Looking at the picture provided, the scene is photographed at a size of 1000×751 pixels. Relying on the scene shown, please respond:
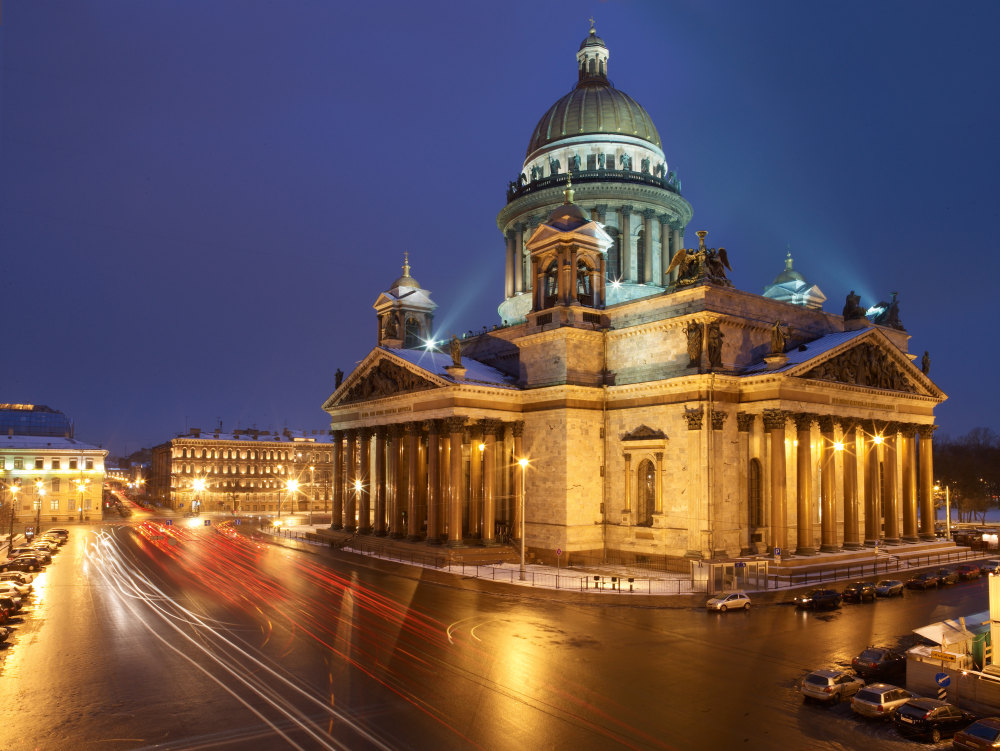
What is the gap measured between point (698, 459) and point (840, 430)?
11062 mm

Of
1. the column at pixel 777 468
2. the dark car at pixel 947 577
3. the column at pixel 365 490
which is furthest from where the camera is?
the column at pixel 365 490

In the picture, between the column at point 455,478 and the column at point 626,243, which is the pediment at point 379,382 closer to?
the column at point 455,478

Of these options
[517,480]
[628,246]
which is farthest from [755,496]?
[628,246]

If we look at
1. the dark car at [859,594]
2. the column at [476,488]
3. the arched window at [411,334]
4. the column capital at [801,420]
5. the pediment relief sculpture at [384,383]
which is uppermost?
the arched window at [411,334]

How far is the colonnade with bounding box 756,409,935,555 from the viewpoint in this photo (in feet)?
158

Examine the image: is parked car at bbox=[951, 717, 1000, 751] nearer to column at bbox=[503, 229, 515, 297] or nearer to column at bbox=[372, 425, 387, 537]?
column at bbox=[372, 425, 387, 537]

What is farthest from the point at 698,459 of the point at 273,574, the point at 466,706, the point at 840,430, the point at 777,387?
the point at 466,706

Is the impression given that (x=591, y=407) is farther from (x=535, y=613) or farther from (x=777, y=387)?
(x=535, y=613)

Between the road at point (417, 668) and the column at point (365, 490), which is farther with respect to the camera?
the column at point (365, 490)

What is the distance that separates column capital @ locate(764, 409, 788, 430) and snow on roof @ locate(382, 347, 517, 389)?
18432 millimetres

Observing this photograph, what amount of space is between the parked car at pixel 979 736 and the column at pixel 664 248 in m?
61.1

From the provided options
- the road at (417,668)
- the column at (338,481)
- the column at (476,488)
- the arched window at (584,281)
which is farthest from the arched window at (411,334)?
the road at (417,668)

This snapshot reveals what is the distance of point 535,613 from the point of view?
119 ft

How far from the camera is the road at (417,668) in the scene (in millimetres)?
19500
